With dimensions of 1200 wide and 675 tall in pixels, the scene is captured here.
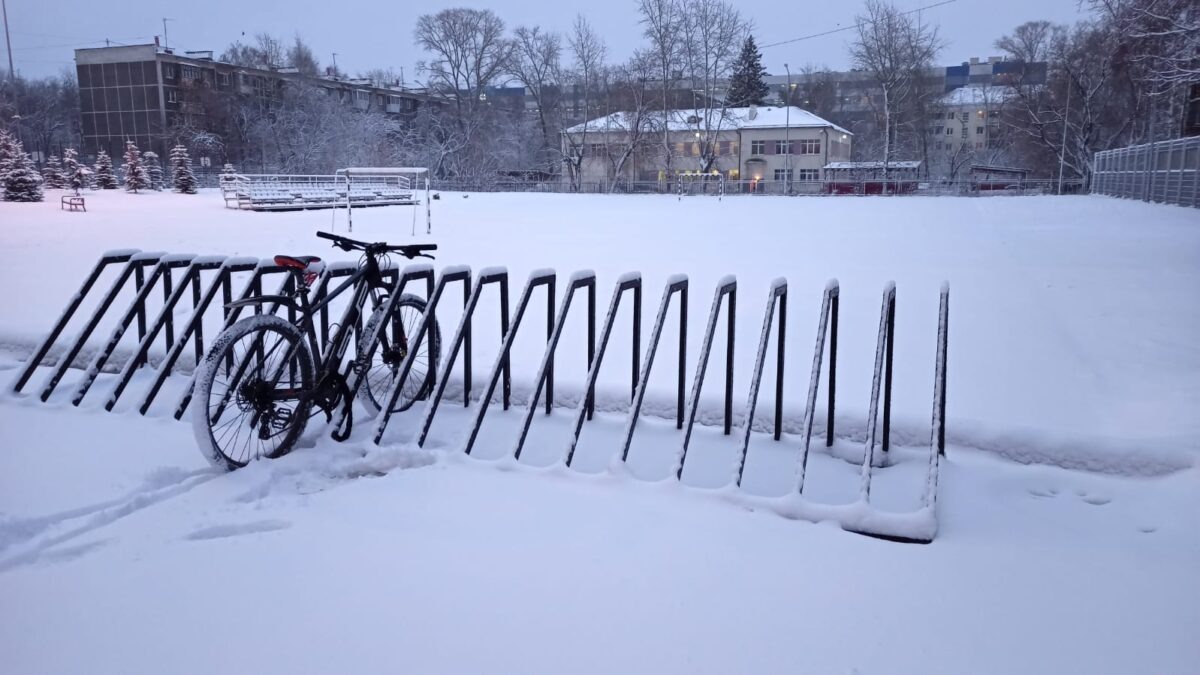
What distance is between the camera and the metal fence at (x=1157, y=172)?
2517 centimetres

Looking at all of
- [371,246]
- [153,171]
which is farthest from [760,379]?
[153,171]

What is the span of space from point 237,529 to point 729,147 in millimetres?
65773

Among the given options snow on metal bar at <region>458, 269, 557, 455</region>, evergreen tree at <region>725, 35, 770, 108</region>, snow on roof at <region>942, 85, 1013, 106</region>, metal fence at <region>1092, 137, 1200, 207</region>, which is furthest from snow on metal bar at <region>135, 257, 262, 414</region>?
snow on roof at <region>942, 85, 1013, 106</region>

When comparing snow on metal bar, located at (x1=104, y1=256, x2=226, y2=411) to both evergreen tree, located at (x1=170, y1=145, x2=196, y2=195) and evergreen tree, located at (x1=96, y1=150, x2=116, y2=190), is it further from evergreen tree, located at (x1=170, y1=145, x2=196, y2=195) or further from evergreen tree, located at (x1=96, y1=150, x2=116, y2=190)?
evergreen tree, located at (x1=96, y1=150, x2=116, y2=190)

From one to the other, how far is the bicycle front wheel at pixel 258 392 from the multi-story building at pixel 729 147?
5427cm

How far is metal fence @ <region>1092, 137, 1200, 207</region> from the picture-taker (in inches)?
991

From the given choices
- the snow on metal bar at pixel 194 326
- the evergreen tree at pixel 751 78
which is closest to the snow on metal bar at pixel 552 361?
the snow on metal bar at pixel 194 326

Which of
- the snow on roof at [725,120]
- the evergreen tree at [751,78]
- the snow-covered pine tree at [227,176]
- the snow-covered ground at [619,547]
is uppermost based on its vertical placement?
the evergreen tree at [751,78]

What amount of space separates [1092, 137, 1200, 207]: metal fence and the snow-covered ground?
23.8 m

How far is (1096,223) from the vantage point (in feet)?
62.4

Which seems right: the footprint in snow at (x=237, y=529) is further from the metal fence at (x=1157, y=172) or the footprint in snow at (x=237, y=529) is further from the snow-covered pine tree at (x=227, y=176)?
the metal fence at (x=1157, y=172)

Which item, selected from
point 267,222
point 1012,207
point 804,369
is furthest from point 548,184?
point 804,369

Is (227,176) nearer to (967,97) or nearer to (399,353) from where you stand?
(399,353)

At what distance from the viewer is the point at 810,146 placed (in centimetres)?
6500
